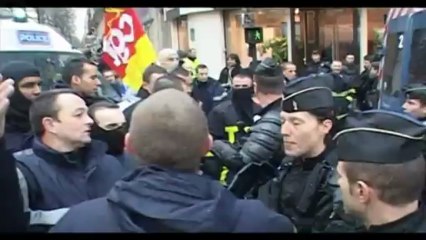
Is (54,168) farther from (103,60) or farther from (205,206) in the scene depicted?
(103,60)

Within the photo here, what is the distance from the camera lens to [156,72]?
5.39 metres

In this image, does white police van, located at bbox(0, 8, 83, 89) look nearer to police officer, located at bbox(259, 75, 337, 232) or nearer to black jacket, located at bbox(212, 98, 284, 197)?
black jacket, located at bbox(212, 98, 284, 197)

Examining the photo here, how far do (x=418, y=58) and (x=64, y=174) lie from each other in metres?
3.22

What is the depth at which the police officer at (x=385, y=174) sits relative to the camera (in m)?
1.80

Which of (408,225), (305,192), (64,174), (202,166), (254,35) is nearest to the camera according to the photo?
(408,225)

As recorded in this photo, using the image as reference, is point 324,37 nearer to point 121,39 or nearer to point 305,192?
point 121,39

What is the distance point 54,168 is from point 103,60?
5112 millimetres

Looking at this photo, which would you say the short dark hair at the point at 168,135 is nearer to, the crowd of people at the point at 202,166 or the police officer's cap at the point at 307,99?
the crowd of people at the point at 202,166

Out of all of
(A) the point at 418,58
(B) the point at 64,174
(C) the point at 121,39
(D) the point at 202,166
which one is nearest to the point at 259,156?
(D) the point at 202,166

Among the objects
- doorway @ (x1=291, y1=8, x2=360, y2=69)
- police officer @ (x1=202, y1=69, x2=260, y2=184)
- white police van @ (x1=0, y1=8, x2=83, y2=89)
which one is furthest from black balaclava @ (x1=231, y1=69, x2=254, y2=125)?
doorway @ (x1=291, y1=8, x2=360, y2=69)

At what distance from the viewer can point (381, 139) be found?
6.11 ft

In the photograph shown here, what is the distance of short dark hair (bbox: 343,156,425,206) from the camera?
179 cm

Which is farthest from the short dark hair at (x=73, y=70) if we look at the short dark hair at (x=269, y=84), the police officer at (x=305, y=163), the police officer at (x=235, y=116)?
the police officer at (x=305, y=163)

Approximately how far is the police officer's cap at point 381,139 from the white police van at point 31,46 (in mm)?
5059
